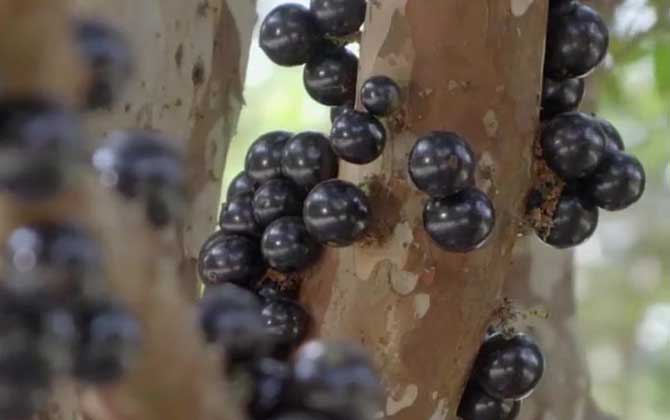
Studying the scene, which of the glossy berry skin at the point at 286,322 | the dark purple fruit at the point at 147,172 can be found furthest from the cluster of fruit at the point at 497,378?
the dark purple fruit at the point at 147,172

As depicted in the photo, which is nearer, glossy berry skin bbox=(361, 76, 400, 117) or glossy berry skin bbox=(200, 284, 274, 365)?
glossy berry skin bbox=(200, 284, 274, 365)

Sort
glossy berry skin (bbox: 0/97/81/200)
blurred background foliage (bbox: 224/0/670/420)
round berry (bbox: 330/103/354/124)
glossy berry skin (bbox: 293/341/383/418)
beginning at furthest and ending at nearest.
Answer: blurred background foliage (bbox: 224/0/670/420) < round berry (bbox: 330/103/354/124) < glossy berry skin (bbox: 293/341/383/418) < glossy berry skin (bbox: 0/97/81/200)

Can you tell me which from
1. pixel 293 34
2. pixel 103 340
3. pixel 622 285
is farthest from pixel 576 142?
pixel 622 285

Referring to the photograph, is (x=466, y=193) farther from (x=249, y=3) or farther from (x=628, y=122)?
(x=628, y=122)

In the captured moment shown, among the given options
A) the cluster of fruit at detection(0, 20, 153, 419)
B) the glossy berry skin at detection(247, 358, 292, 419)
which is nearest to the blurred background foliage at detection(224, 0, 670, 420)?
the glossy berry skin at detection(247, 358, 292, 419)

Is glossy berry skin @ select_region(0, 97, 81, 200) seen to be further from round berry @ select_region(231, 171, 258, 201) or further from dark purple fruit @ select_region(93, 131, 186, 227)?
round berry @ select_region(231, 171, 258, 201)
